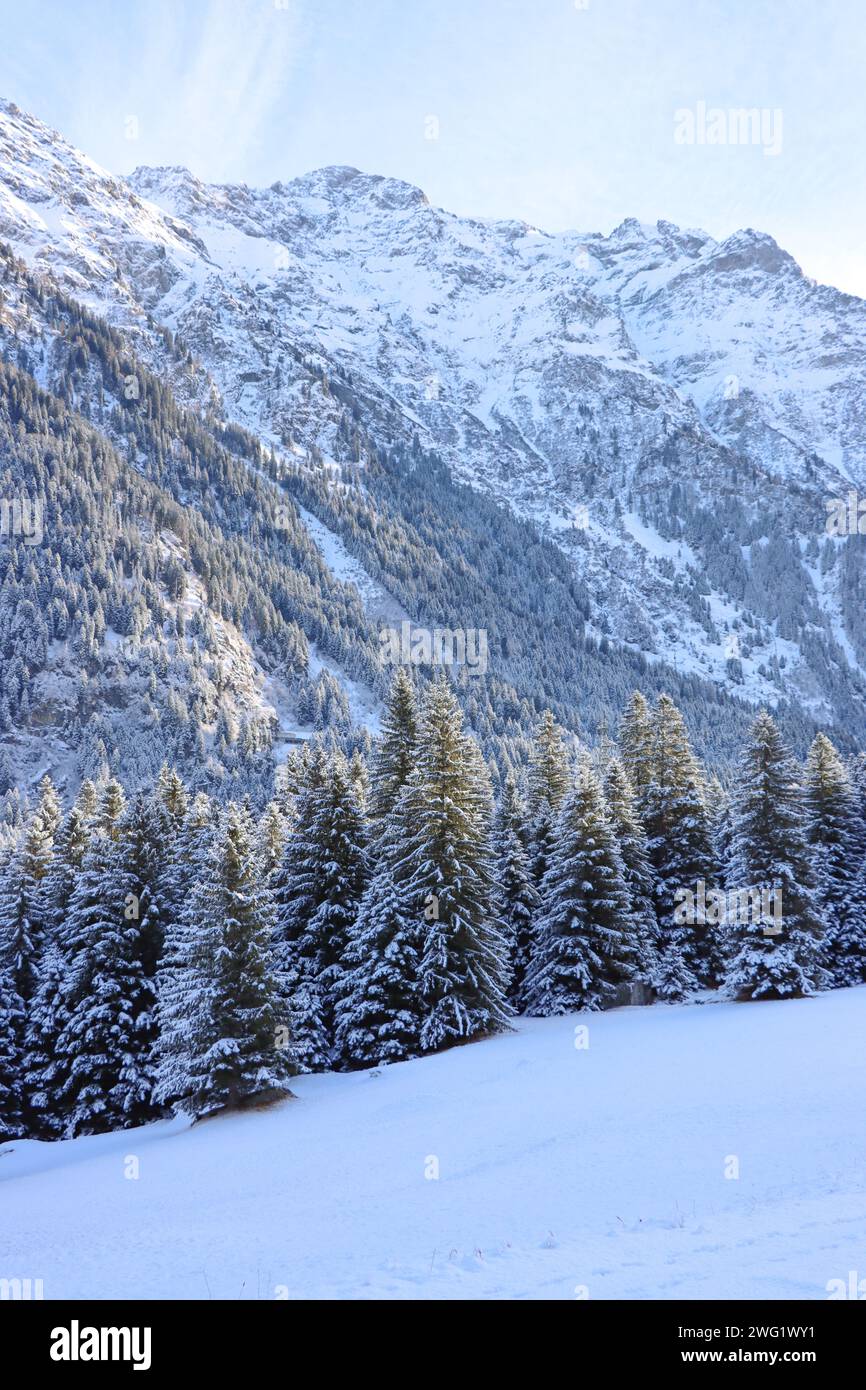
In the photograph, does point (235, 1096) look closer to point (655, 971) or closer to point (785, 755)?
point (655, 971)

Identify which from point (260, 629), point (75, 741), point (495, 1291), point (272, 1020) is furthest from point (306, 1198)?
point (260, 629)

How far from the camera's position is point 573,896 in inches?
1142

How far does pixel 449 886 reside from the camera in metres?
26.0

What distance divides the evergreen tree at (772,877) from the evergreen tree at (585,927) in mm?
4119

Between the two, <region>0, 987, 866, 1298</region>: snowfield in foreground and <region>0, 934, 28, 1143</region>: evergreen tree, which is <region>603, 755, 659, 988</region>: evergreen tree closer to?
<region>0, 987, 866, 1298</region>: snowfield in foreground

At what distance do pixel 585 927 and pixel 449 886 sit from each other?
20.0 ft

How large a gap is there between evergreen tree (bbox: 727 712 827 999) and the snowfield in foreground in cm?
453

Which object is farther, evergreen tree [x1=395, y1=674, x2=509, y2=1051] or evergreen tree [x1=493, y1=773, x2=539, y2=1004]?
evergreen tree [x1=493, y1=773, x2=539, y2=1004]

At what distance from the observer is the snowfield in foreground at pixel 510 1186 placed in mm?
8031

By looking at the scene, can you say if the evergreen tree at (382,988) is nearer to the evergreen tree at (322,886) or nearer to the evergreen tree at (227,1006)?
the evergreen tree at (322,886)

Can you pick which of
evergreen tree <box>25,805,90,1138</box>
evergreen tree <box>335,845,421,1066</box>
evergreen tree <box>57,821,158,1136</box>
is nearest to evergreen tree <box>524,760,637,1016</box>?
evergreen tree <box>335,845,421,1066</box>

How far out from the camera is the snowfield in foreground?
803 centimetres

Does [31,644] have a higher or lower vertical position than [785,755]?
higher

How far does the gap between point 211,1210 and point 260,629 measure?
16452cm
